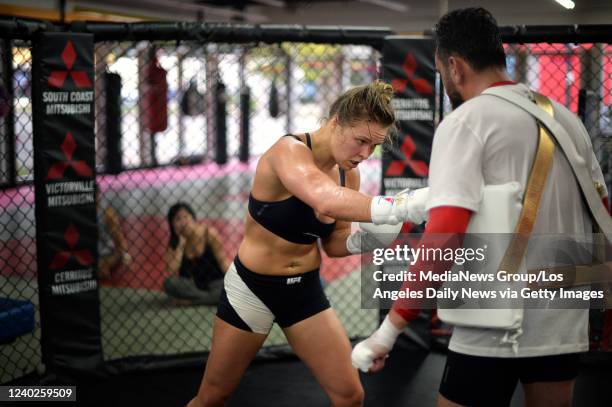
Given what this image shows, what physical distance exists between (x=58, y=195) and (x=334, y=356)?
1.75 meters

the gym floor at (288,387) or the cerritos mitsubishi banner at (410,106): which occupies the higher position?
the cerritos mitsubishi banner at (410,106)

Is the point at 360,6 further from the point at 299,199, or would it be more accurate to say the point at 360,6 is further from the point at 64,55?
the point at 299,199

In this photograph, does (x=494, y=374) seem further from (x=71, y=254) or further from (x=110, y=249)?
(x=110, y=249)

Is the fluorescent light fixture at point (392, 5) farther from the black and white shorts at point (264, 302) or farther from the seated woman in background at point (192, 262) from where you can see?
the black and white shorts at point (264, 302)

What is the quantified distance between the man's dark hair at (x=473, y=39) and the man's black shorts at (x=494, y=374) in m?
0.69

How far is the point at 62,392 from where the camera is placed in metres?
3.36

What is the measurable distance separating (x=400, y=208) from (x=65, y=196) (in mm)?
2086

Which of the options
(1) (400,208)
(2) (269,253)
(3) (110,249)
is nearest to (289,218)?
(2) (269,253)

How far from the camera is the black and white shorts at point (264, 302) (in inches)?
93.8

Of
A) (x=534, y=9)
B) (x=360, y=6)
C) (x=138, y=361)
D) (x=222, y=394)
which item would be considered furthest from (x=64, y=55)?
(x=360, y=6)

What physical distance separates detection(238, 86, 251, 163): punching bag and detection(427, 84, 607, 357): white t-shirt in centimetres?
1070

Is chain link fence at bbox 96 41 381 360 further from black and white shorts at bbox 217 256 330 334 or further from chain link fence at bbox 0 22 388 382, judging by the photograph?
black and white shorts at bbox 217 256 330 334

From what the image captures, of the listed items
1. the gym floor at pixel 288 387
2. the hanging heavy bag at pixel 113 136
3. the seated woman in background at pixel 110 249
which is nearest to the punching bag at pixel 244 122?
the hanging heavy bag at pixel 113 136

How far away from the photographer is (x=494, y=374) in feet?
5.31
